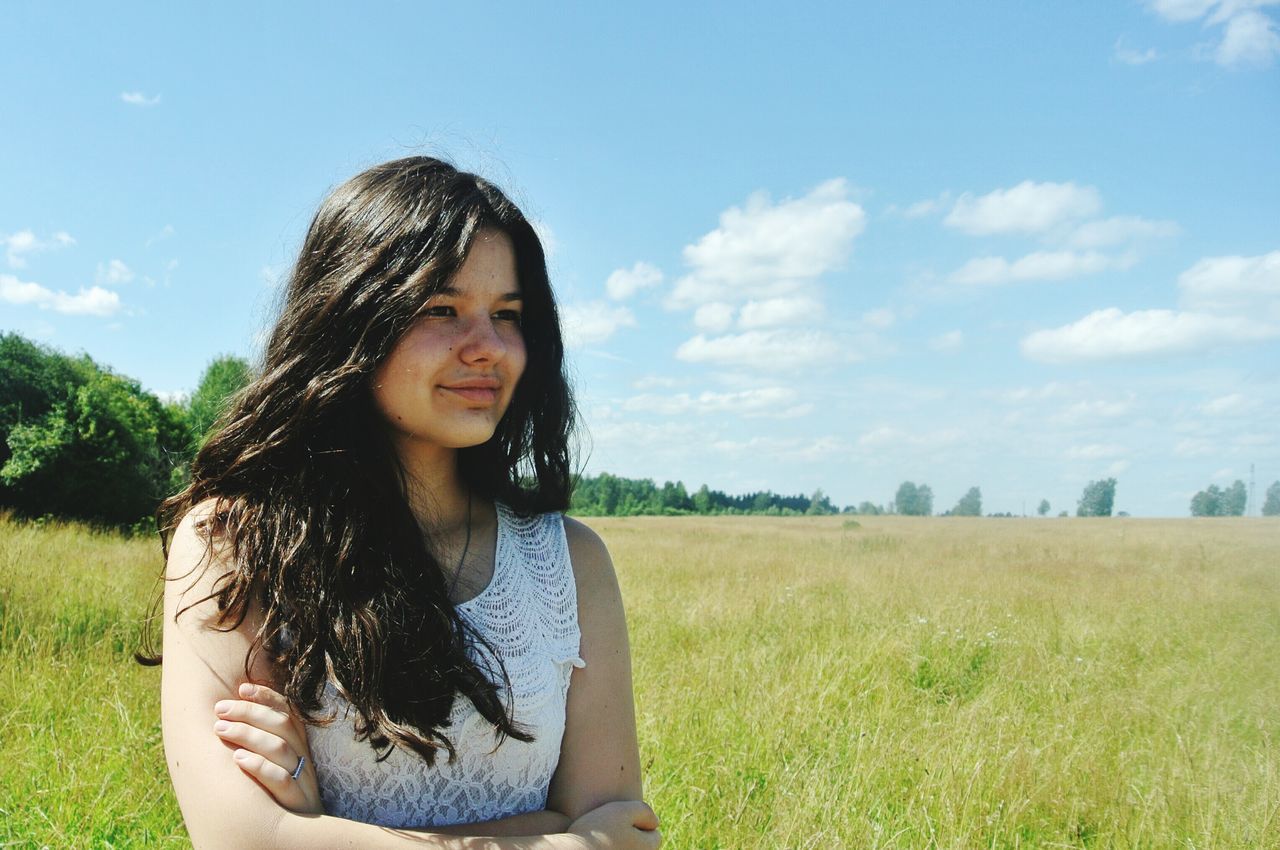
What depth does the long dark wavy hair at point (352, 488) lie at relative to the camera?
→ 138cm

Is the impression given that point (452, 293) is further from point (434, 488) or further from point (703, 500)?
point (703, 500)

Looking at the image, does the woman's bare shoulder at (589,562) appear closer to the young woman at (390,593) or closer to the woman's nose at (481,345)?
the young woman at (390,593)

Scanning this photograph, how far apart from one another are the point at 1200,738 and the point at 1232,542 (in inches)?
350

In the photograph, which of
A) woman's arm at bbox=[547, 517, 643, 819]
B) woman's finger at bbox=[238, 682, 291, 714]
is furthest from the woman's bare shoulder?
woman's finger at bbox=[238, 682, 291, 714]

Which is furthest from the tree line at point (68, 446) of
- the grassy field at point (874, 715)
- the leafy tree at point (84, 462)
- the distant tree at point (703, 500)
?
the distant tree at point (703, 500)

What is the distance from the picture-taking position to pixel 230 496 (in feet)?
4.94

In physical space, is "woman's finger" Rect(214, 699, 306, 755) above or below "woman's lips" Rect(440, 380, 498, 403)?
below

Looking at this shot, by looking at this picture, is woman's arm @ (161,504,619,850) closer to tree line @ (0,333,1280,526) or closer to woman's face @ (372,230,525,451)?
woman's face @ (372,230,525,451)

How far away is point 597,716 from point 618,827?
213 millimetres

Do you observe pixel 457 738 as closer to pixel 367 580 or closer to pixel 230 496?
pixel 367 580

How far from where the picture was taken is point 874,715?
14.6 feet

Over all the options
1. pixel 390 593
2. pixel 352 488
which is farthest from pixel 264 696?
pixel 352 488

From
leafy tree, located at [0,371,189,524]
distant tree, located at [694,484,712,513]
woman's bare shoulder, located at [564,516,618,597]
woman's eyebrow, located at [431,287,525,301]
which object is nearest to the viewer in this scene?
woman's eyebrow, located at [431,287,525,301]

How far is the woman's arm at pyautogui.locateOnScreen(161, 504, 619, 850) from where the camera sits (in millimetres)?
1253
